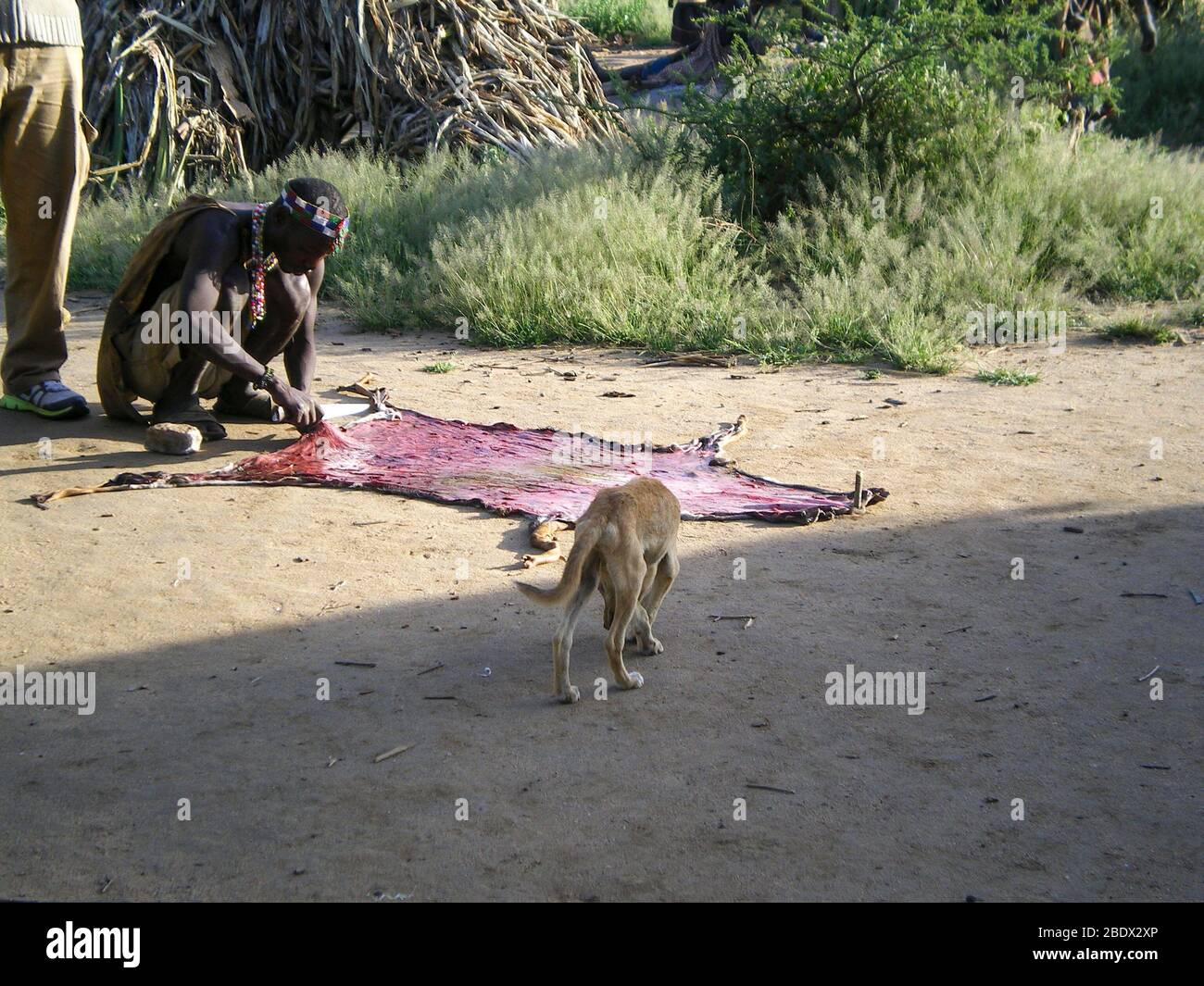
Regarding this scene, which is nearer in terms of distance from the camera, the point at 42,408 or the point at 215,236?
the point at 215,236

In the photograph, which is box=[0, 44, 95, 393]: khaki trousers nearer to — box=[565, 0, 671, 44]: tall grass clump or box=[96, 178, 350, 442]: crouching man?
box=[96, 178, 350, 442]: crouching man

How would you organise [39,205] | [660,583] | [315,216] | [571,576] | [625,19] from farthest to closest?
[625,19]
[39,205]
[315,216]
[660,583]
[571,576]

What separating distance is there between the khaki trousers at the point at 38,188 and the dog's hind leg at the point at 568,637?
3623 millimetres

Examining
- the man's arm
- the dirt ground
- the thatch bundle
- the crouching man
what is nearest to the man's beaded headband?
the crouching man

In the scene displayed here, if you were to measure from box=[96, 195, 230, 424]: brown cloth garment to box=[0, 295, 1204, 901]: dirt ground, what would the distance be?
23 cm

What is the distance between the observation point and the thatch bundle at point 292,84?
11.4 metres

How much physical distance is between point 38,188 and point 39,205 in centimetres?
8

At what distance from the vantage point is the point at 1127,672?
3791 millimetres

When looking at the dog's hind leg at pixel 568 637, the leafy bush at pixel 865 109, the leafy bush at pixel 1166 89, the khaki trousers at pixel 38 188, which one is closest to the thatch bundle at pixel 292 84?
the leafy bush at pixel 865 109

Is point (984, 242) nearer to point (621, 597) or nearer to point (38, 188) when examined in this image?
point (38, 188)

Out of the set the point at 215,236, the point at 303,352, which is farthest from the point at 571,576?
the point at 303,352

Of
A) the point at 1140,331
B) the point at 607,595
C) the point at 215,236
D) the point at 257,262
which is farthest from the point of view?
the point at 1140,331

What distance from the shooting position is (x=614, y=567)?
11.8ft

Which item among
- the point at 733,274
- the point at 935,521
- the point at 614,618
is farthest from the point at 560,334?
A: the point at 614,618
